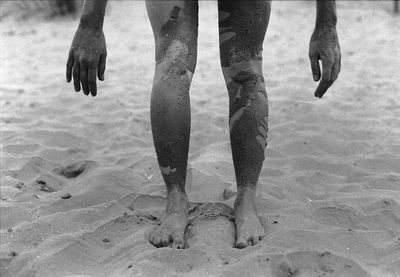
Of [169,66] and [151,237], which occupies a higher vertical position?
[169,66]

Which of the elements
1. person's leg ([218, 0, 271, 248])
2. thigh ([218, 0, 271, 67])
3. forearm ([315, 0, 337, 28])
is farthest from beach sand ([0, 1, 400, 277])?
forearm ([315, 0, 337, 28])

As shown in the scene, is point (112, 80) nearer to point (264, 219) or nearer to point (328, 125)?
point (328, 125)

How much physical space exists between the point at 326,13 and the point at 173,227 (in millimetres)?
1182

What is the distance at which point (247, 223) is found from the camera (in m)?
2.43

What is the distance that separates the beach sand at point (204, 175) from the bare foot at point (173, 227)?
0.16 ft

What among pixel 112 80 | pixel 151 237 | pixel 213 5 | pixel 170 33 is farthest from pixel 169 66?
pixel 213 5

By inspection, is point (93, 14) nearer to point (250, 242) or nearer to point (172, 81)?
point (172, 81)

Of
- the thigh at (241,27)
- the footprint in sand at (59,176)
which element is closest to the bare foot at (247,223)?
the thigh at (241,27)

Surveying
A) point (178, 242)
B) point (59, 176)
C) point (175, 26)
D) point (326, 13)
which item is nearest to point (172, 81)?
point (175, 26)

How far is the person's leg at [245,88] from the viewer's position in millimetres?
2441

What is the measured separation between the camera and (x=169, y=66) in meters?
2.34

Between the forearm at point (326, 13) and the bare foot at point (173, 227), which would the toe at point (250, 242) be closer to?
the bare foot at point (173, 227)

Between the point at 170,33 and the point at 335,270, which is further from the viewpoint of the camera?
the point at 170,33

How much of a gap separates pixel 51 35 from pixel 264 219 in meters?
5.62
